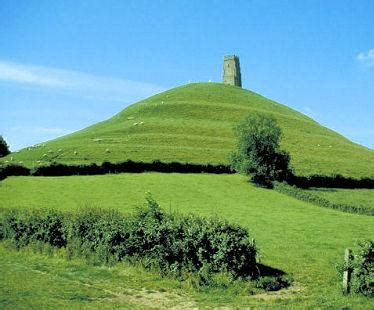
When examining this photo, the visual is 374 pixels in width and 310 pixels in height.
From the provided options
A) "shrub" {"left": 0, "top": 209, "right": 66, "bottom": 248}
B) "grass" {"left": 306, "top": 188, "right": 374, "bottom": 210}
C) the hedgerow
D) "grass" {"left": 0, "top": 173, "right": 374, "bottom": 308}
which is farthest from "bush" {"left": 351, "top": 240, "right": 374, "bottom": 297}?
"grass" {"left": 306, "top": 188, "right": 374, "bottom": 210}

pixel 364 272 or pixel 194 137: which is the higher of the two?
pixel 194 137

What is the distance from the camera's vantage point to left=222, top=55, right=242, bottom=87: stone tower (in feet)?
593

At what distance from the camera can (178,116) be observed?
134500 millimetres

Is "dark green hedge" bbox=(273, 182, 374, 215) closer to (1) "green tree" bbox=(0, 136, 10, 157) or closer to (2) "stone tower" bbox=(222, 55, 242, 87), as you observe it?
(1) "green tree" bbox=(0, 136, 10, 157)

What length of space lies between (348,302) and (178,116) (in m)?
115

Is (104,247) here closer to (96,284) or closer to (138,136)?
(96,284)

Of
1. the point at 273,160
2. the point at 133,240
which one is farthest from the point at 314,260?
the point at 273,160

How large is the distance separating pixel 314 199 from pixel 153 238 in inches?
1761

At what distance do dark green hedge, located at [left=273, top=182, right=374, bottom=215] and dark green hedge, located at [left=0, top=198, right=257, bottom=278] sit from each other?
131ft

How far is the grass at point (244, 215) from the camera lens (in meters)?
22.5

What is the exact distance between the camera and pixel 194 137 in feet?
377

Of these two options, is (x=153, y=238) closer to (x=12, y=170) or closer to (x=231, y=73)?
(x=12, y=170)

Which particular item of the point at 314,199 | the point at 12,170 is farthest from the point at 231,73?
the point at 314,199

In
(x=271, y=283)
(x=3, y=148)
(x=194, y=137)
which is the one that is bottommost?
(x=271, y=283)
